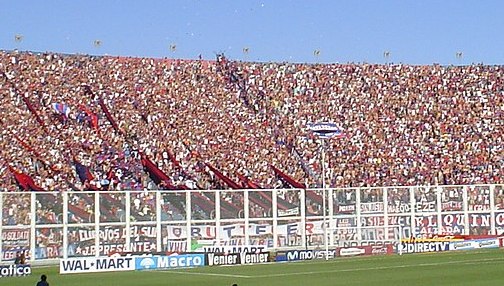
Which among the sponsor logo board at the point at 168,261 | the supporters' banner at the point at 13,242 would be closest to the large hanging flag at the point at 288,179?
the sponsor logo board at the point at 168,261

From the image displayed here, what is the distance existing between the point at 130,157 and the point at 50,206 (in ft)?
50.1

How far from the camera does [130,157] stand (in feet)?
183

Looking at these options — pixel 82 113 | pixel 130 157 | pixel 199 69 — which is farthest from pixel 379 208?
pixel 199 69

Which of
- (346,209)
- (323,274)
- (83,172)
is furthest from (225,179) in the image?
(323,274)

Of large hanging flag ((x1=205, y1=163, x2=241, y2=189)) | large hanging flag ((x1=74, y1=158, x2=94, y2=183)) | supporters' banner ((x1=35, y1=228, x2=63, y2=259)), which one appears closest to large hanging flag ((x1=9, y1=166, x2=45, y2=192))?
large hanging flag ((x1=74, y1=158, x2=94, y2=183))

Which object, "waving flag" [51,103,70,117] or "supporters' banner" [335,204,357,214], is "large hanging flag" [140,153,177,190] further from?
"supporters' banner" [335,204,357,214]

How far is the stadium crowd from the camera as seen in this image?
54.7m

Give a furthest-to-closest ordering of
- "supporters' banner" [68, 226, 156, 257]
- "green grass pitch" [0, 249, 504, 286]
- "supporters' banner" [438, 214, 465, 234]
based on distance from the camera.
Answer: "supporters' banner" [438, 214, 465, 234], "supporters' banner" [68, 226, 156, 257], "green grass pitch" [0, 249, 504, 286]

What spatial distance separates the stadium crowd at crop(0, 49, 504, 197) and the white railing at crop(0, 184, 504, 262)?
9097 millimetres

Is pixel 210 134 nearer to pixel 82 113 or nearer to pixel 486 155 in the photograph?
pixel 82 113

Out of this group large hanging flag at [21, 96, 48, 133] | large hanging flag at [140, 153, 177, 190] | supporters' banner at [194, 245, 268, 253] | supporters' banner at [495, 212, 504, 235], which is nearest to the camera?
supporters' banner at [194, 245, 268, 253]

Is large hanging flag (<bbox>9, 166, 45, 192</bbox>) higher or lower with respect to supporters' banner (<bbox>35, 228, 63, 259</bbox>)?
higher

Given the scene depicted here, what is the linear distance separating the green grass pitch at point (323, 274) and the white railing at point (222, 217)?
6.21ft

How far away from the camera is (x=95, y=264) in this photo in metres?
39.5
